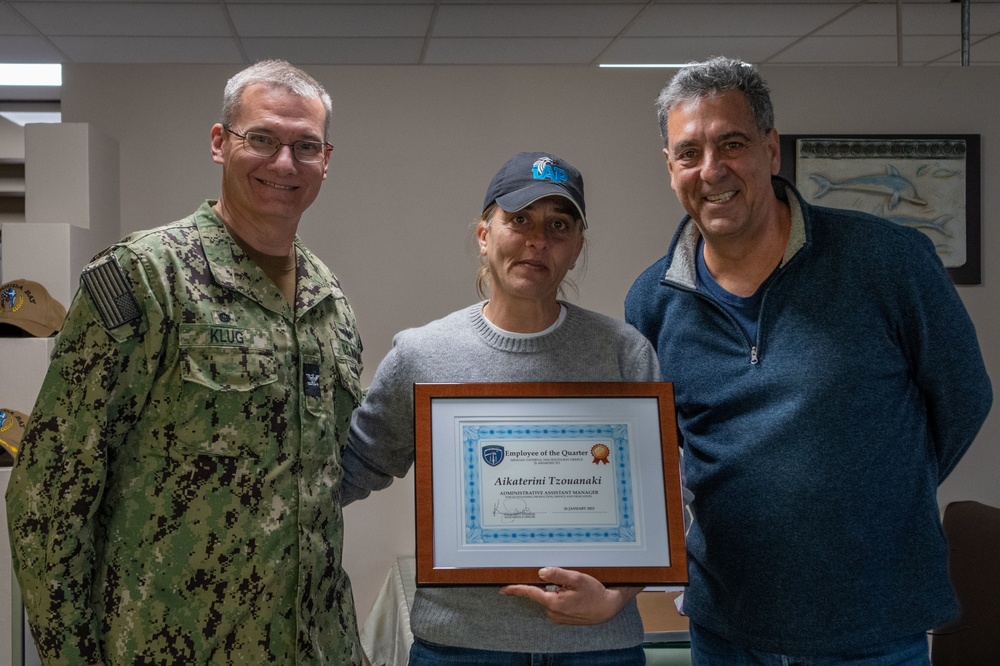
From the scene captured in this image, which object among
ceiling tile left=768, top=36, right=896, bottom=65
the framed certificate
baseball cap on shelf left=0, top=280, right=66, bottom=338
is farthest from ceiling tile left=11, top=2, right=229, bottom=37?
the framed certificate

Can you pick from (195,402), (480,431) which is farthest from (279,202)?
(480,431)

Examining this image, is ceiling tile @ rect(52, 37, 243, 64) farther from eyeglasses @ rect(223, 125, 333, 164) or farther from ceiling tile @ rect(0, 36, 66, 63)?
eyeglasses @ rect(223, 125, 333, 164)

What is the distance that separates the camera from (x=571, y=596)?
1.47m

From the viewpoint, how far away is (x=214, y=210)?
168 centimetres

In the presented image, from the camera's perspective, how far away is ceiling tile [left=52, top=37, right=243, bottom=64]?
5.32 m

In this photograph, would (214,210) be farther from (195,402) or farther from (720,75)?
(720,75)

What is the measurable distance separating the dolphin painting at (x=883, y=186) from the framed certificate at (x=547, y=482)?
2930 millimetres

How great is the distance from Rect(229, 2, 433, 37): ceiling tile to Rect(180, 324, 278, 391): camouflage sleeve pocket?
372 cm

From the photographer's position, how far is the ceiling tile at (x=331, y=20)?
15.9 ft

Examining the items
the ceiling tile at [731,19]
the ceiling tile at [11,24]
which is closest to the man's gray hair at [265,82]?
the ceiling tile at [731,19]

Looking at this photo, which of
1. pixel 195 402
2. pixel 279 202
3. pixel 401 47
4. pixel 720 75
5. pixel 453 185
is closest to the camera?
pixel 195 402

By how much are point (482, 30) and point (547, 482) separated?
4297 mm

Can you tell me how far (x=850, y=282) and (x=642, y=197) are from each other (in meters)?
2.61
